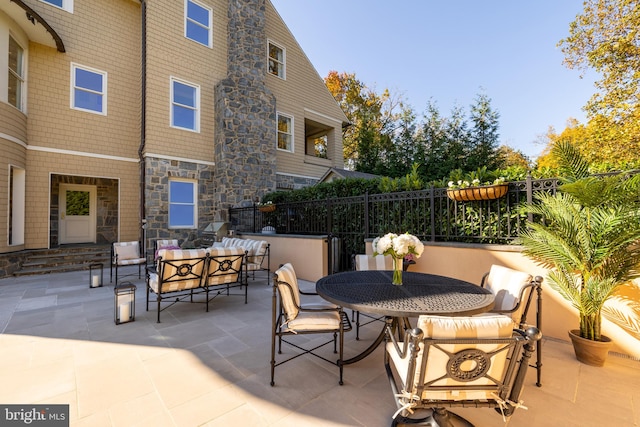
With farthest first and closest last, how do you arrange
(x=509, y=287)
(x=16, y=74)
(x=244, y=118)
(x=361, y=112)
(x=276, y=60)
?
(x=361, y=112) → (x=276, y=60) → (x=244, y=118) → (x=16, y=74) → (x=509, y=287)

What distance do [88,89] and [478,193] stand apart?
401 inches

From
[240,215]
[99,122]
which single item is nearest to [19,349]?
[240,215]

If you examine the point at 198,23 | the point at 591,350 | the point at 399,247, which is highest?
the point at 198,23

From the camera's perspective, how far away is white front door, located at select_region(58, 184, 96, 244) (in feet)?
30.0

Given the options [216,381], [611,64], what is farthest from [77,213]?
[611,64]

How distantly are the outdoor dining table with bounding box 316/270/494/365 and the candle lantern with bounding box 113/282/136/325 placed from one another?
2676 mm

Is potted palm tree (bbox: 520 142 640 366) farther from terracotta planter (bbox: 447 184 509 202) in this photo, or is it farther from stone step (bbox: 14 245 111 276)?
stone step (bbox: 14 245 111 276)

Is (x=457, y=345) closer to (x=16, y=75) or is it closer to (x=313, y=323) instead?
(x=313, y=323)

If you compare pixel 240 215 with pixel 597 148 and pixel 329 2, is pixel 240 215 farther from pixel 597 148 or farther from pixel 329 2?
pixel 597 148

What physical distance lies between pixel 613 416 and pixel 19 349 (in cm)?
518

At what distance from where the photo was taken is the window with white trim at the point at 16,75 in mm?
6441

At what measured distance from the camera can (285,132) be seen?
1103 centimetres

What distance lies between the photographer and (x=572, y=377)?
2.34 meters

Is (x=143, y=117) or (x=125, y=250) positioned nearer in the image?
(x=125, y=250)
